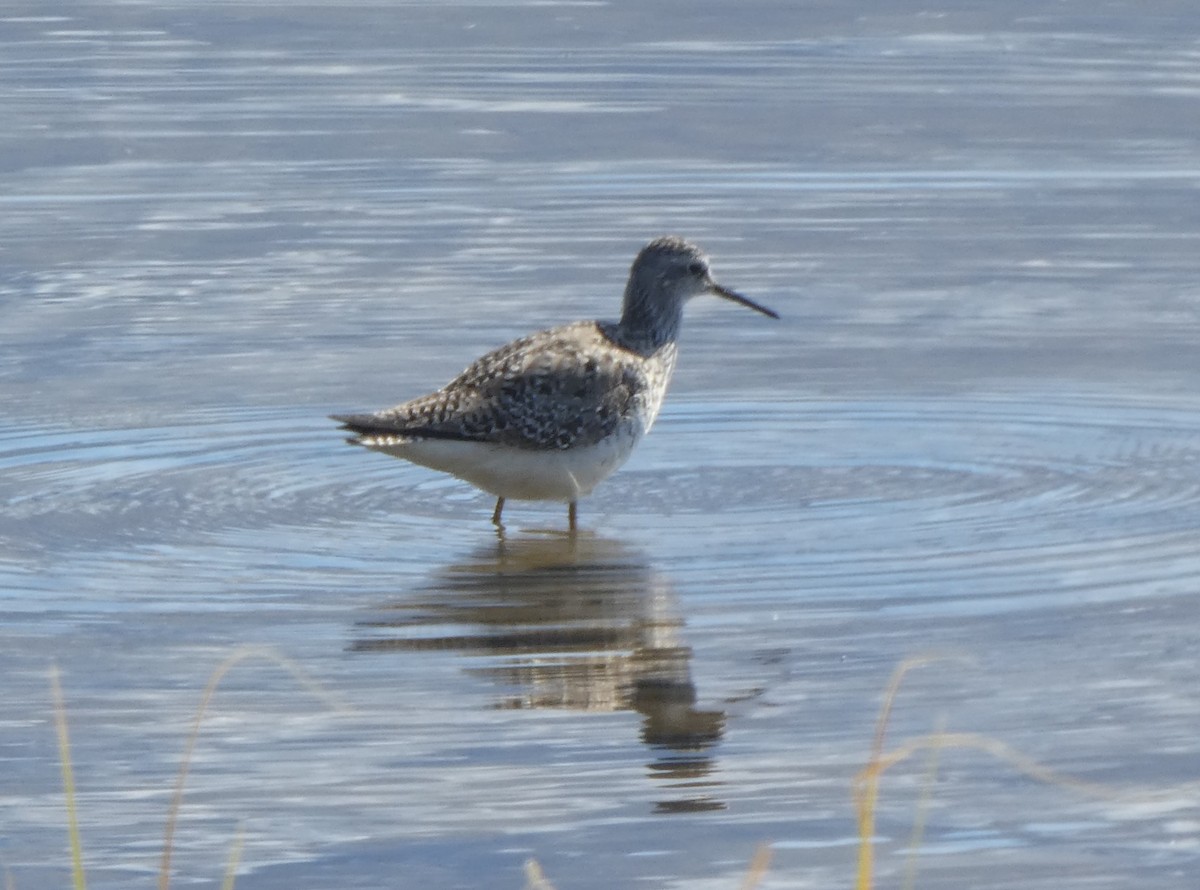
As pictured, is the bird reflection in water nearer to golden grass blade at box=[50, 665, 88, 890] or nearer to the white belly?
the white belly

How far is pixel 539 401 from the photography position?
370 inches

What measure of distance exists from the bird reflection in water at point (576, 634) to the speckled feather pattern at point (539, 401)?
1.46ft

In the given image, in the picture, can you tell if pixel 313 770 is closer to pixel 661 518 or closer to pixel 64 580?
pixel 64 580

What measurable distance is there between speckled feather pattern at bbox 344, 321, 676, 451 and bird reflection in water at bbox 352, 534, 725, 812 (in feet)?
1.46

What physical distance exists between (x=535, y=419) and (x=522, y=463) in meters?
0.18

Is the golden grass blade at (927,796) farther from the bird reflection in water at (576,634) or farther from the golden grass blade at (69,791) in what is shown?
the golden grass blade at (69,791)

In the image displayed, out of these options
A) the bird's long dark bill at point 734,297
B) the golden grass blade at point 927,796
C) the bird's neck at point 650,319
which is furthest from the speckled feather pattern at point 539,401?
the golden grass blade at point 927,796

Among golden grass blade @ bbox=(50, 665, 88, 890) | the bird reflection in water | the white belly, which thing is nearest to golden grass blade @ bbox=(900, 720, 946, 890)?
the bird reflection in water

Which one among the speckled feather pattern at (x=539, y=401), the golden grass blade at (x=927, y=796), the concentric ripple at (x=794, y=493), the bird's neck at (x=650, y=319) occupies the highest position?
the bird's neck at (x=650, y=319)

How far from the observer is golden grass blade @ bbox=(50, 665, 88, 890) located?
193 inches

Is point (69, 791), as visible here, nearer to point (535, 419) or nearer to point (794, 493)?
point (535, 419)

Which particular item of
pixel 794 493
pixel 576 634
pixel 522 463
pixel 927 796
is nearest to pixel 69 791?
pixel 927 796

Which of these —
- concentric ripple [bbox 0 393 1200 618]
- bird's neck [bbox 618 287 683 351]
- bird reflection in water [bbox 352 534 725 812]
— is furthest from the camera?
bird's neck [bbox 618 287 683 351]

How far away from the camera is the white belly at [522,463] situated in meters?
9.15
